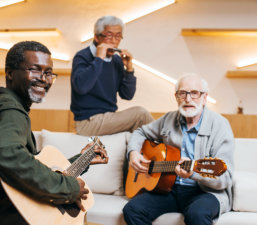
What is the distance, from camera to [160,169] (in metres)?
2.06

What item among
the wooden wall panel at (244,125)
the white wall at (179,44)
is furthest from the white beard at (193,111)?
the white wall at (179,44)

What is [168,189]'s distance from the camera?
6.77 feet

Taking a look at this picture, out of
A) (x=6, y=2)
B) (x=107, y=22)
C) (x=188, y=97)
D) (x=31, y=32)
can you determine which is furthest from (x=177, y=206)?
(x=6, y=2)

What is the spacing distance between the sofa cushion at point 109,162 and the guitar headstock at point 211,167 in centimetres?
85

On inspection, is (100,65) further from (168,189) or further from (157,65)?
(157,65)

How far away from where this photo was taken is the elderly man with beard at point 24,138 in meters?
1.14

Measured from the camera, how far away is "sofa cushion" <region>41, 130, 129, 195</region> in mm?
2457

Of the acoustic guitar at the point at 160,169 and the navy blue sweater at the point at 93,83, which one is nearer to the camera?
the acoustic guitar at the point at 160,169

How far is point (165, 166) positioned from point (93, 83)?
0.95 metres

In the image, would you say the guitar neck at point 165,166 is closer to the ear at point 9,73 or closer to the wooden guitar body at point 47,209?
the wooden guitar body at point 47,209

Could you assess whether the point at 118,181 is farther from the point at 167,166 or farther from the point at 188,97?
the point at 188,97

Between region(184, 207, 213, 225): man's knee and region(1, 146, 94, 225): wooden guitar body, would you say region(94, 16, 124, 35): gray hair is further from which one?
region(184, 207, 213, 225): man's knee

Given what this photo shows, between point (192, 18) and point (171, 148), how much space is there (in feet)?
8.27

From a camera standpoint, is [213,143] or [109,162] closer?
[213,143]
